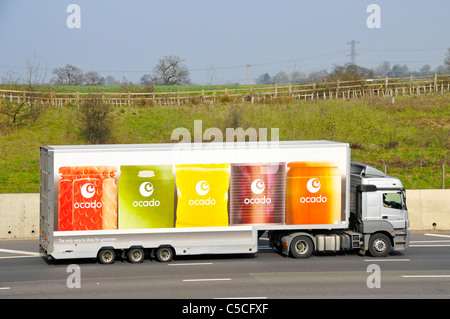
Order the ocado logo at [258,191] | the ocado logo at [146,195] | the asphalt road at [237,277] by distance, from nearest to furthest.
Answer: the asphalt road at [237,277] < the ocado logo at [146,195] < the ocado logo at [258,191]

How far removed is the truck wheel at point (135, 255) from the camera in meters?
17.5

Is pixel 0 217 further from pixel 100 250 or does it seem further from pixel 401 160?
pixel 401 160

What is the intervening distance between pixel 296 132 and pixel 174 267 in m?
25.7

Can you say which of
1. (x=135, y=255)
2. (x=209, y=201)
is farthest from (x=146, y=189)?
(x=135, y=255)

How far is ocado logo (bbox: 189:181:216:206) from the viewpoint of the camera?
1761cm

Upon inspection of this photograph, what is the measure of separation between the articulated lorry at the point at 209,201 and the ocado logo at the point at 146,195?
0.03 meters

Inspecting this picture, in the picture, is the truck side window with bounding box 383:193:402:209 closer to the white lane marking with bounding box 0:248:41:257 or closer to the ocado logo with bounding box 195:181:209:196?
the ocado logo with bounding box 195:181:209:196

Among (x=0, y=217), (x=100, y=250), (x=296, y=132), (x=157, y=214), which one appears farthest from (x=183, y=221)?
(x=296, y=132)

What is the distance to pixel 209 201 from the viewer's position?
697 inches

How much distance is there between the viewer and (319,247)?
60.1 ft

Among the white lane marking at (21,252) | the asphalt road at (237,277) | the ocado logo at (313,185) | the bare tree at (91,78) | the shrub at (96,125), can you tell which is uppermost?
the bare tree at (91,78)

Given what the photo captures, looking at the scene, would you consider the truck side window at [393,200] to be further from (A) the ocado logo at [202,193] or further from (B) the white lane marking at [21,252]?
(B) the white lane marking at [21,252]

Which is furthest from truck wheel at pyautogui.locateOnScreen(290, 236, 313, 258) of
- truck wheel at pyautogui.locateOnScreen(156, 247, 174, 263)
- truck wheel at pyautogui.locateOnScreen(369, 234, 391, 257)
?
truck wheel at pyautogui.locateOnScreen(156, 247, 174, 263)

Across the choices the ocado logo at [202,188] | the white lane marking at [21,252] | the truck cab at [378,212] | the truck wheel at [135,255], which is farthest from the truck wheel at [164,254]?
the truck cab at [378,212]
